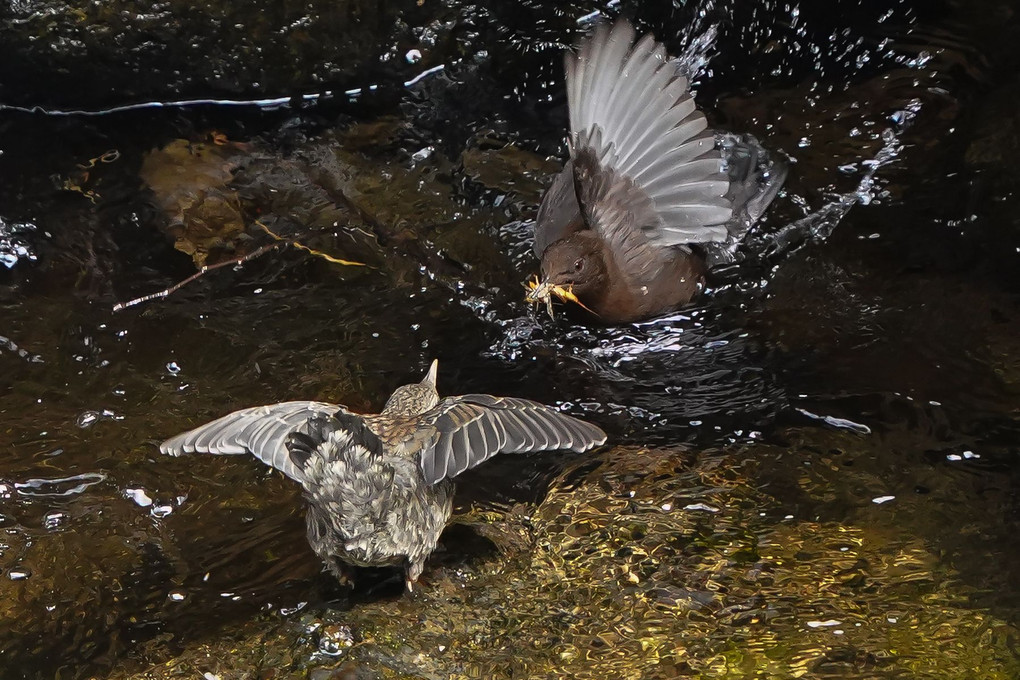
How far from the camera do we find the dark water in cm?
296

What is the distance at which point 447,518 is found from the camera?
3.09 meters

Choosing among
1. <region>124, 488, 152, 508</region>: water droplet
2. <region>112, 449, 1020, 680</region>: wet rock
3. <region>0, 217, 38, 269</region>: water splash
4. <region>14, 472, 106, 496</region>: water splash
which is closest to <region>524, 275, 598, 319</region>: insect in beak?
<region>112, 449, 1020, 680</region>: wet rock

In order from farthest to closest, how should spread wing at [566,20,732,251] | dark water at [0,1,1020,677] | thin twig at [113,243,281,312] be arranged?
thin twig at [113,243,281,312]
spread wing at [566,20,732,251]
dark water at [0,1,1020,677]

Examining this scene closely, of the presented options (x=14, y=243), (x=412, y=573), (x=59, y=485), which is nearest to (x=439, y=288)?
(x=412, y=573)

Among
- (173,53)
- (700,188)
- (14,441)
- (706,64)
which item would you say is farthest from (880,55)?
(14,441)

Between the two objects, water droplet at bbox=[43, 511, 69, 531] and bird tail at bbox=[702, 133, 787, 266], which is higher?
bird tail at bbox=[702, 133, 787, 266]

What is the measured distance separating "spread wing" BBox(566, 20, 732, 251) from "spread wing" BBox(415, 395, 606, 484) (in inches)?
57.4

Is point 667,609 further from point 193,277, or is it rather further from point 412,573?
point 193,277

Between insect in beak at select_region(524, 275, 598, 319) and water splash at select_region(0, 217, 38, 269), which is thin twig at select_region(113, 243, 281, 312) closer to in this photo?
water splash at select_region(0, 217, 38, 269)

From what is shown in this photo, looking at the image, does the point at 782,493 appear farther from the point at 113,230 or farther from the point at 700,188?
the point at 113,230

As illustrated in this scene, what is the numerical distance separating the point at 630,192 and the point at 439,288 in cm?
94

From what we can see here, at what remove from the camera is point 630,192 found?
13.4 ft

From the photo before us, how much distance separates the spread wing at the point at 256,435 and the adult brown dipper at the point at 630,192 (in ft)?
4.94

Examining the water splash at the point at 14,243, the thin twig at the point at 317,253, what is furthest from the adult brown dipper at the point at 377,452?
the water splash at the point at 14,243
